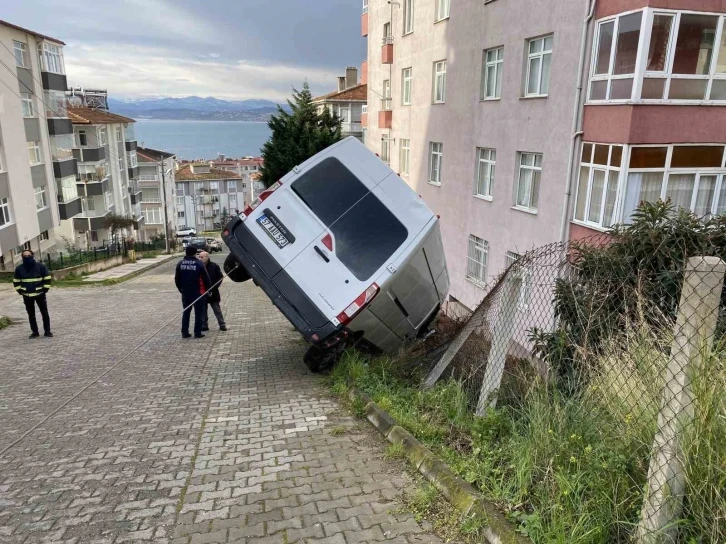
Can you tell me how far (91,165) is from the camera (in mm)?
38906

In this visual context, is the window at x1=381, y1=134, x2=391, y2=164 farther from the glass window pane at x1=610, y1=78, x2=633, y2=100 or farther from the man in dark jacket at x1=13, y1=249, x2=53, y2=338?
the man in dark jacket at x1=13, y1=249, x2=53, y2=338

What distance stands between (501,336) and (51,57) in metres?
34.2

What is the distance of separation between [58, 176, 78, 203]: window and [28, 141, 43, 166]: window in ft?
9.54

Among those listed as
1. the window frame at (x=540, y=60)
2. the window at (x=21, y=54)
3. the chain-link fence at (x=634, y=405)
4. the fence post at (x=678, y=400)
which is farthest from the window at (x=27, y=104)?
the fence post at (x=678, y=400)

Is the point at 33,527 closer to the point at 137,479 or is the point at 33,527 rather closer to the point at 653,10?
the point at 137,479

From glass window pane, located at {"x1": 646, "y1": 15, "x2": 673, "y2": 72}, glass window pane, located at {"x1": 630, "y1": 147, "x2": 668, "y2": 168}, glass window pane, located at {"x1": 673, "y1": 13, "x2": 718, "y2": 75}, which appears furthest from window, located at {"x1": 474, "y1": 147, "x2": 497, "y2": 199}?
glass window pane, located at {"x1": 673, "y1": 13, "x2": 718, "y2": 75}

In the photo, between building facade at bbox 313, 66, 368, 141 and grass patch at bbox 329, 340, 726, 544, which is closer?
grass patch at bbox 329, 340, 726, 544

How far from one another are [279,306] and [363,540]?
12.8 ft

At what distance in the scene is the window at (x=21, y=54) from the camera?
24789 mm

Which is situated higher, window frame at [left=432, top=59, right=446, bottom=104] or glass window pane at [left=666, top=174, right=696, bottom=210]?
window frame at [left=432, top=59, right=446, bottom=104]

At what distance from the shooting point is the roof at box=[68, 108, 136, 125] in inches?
1511

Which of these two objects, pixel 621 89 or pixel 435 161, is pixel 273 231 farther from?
pixel 435 161

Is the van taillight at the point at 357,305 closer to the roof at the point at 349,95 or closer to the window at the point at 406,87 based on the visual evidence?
the window at the point at 406,87

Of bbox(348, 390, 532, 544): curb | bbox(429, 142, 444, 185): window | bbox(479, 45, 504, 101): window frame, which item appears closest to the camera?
bbox(348, 390, 532, 544): curb
